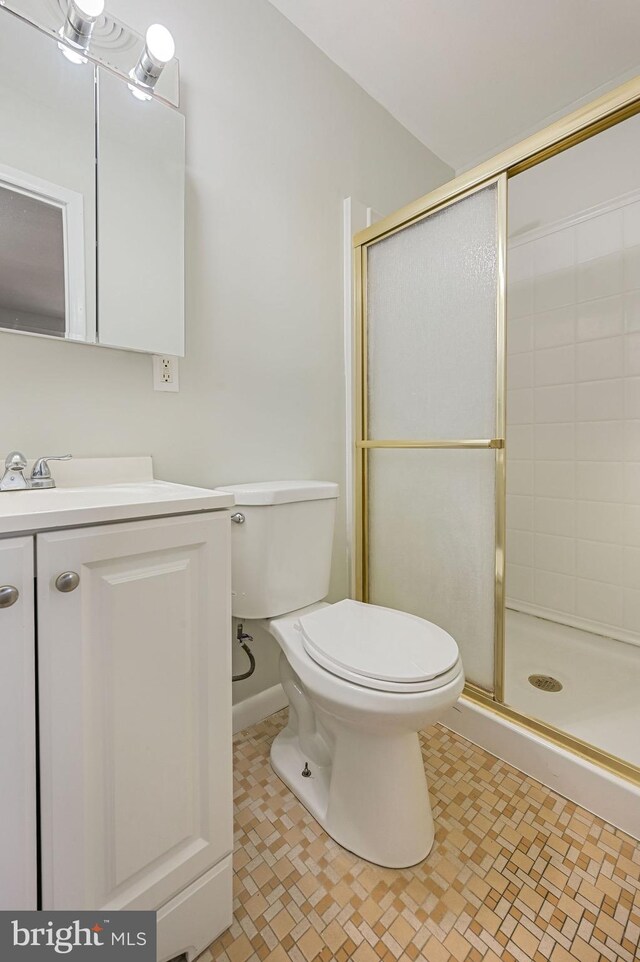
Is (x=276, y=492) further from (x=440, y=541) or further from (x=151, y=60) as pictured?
(x=151, y=60)

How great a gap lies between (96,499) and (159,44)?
1.18 m

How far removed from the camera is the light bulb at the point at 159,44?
3.58ft

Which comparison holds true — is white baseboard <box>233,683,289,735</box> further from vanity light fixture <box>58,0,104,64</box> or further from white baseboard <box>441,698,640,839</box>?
vanity light fixture <box>58,0,104,64</box>

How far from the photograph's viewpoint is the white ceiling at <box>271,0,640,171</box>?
1.50 metres

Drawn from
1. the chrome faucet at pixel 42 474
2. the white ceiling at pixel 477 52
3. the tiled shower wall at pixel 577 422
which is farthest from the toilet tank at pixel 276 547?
the white ceiling at pixel 477 52

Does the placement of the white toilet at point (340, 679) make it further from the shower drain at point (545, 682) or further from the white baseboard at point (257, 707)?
the shower drain at point (545, 682)

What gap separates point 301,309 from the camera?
1.63 metres

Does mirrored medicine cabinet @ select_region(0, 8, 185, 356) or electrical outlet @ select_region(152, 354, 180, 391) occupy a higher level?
mirrored medicine cabinet @ select_region(0, 8, 185, 356)

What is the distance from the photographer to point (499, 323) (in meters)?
1.34

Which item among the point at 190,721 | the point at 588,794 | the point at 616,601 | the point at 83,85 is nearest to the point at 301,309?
the point at 83,85

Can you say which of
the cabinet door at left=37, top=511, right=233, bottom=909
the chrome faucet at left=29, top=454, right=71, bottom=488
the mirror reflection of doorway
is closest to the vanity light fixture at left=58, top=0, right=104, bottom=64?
the mirror reflection of doorway

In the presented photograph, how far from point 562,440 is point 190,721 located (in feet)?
6.88

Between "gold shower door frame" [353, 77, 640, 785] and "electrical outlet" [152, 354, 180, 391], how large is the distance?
0.78 m

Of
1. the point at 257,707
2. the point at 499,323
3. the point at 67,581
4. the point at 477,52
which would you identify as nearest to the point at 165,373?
the point at 67,581
